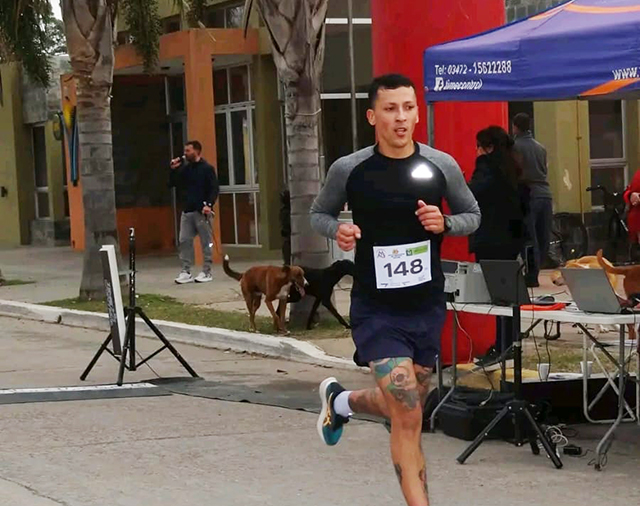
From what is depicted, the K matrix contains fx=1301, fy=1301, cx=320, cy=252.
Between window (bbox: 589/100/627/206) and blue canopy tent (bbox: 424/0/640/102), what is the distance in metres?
11.7

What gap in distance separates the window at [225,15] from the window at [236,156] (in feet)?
2.78

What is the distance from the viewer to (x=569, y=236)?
19.3 metres

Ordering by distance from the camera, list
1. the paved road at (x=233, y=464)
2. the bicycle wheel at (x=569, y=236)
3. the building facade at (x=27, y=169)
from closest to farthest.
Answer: the paved road at (x=233, y=464)
the bicycle wheel at (x=569, y=236)
the building facade at (x=27, y=169)

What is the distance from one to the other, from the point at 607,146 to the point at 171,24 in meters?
10.0

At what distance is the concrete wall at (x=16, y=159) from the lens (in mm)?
32062

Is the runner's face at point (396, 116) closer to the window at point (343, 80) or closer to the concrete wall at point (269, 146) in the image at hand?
the window at point (343, 80)

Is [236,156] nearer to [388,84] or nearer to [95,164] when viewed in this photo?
[95,164]

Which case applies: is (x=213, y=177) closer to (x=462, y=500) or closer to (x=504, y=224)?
(x=504, y=224)

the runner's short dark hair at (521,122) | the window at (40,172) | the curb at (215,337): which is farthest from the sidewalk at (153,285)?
the window at (40,172)

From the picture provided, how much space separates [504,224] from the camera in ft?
34.1

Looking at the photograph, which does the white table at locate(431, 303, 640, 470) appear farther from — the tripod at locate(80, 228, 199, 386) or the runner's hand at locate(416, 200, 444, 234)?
the tripod at locate(80, 228, 199, 386)

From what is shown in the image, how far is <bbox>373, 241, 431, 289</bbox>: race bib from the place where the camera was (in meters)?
6.06

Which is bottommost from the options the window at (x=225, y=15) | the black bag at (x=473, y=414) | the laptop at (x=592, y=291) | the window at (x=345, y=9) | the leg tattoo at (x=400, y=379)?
the black bag at (x=473, y=414)

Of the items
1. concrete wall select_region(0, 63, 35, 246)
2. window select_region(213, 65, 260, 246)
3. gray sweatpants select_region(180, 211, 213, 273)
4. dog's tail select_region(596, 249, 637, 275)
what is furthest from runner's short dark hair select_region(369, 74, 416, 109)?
concrete wall select_region(0, 63, 35, 246)
